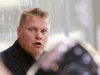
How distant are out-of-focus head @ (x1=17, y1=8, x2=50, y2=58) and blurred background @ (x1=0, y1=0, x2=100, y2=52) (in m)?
0.05

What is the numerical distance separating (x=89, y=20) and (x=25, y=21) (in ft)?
2.65

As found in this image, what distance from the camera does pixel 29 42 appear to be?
0.88 meters

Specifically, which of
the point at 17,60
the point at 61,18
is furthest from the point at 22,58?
the point at 61,18

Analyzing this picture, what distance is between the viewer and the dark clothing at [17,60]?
2.84 feet

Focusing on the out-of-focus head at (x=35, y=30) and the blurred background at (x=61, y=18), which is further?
the blurred background at (x=61, y=18)

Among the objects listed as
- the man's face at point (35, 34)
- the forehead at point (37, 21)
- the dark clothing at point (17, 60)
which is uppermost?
the forehead at point (37, 21)

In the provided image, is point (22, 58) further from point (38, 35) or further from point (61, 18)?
point (61, 18)

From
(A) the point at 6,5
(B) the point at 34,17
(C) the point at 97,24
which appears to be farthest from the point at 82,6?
(B) the point at 34,17

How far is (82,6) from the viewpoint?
5.27ft

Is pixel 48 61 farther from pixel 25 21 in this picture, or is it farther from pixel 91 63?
Answer: pixel 25 21

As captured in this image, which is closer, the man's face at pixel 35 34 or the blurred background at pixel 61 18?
the man's face at pixel 35 34

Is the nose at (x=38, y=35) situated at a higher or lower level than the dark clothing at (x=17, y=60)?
higher

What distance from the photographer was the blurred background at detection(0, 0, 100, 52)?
118 centimetres

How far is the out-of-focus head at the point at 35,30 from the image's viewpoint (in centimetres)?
86
